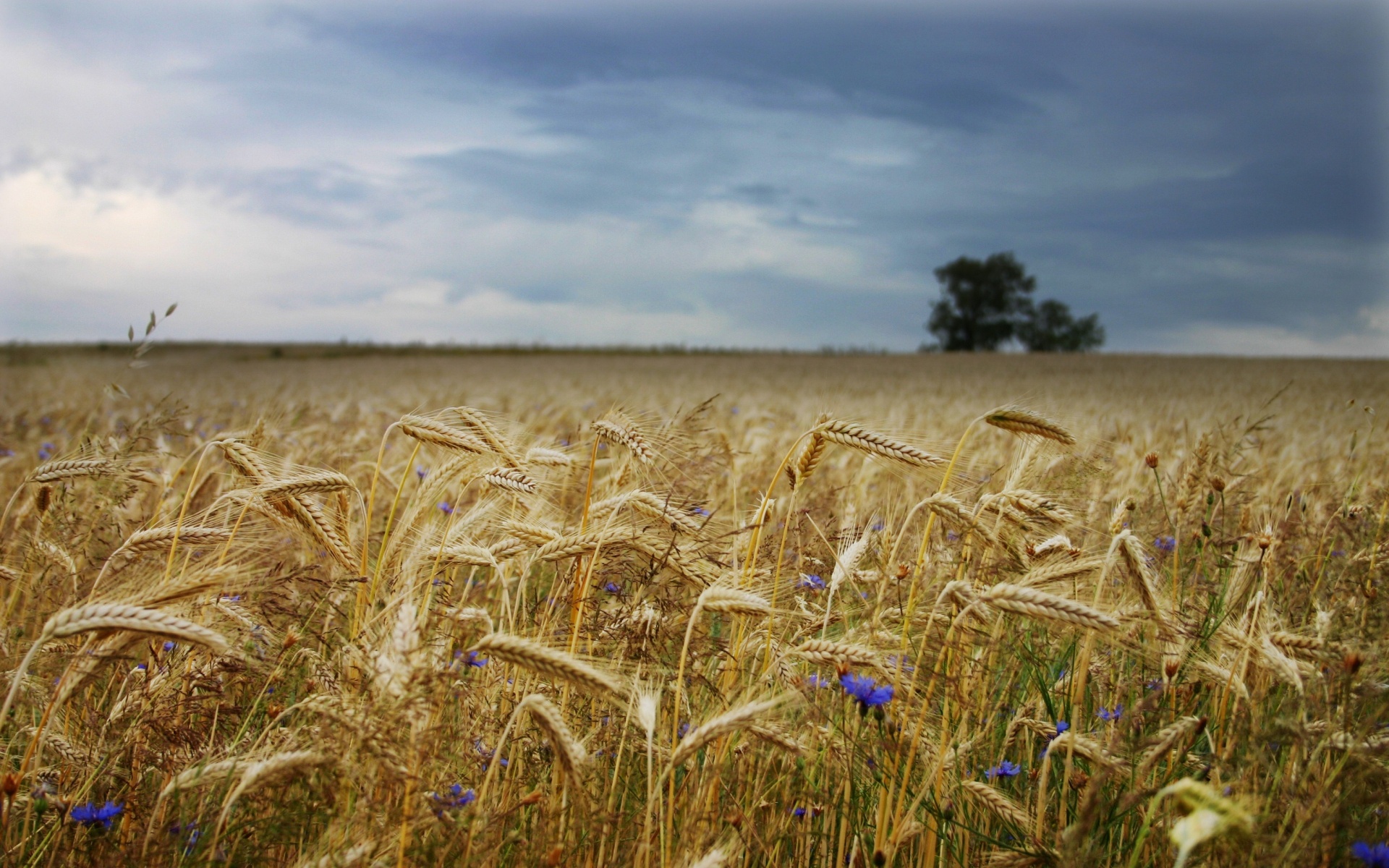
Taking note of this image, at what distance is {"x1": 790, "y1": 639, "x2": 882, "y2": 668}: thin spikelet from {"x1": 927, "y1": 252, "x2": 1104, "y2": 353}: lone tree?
3136 inches

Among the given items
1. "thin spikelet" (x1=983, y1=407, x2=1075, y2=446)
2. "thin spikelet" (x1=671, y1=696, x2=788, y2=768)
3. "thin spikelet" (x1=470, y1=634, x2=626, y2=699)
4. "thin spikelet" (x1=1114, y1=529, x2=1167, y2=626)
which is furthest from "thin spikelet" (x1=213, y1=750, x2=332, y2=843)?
"thin spikelet" (x1=1114, y1=529, x2=1167, y2=626)

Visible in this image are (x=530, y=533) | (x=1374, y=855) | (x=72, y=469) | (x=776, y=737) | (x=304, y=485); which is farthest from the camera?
(x=72, y=469)

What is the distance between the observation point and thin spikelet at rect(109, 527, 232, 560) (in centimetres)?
248

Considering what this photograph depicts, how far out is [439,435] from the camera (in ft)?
7.63

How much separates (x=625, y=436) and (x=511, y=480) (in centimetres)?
35

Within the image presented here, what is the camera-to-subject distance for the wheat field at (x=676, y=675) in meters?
1.78

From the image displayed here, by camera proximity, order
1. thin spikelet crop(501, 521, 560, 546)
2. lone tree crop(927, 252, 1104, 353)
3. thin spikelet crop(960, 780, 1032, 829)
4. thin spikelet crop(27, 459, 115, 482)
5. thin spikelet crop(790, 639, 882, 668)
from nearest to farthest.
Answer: thin spikelet crop(790, 639, 882, 668), thin spikelet crop(960, 780, 1032, 829), thin spikelet crop(501, 521, 560, 546), thin spikelet crop(27, 459, 115, 482), lone tree crop(927, 252, 1104, 353)

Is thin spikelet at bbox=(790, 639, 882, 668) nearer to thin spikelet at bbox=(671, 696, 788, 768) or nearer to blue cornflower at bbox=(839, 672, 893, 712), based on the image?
blue cornflower at bbox=(839, 672, 893, 712)

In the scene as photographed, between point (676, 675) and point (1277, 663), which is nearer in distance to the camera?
point (1277, 663)

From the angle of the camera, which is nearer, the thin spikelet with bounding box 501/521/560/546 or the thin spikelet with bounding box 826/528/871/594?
the thin spikelet with bounding box 826/528/871/594

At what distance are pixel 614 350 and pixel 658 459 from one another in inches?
2135

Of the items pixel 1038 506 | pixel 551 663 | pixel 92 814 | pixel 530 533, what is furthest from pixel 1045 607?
pixel 92 814

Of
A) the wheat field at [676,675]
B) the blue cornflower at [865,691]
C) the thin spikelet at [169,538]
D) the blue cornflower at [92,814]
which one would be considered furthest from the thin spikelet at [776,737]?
the thin spikelet at [169,538]

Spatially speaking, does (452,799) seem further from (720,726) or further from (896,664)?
(896,664)
